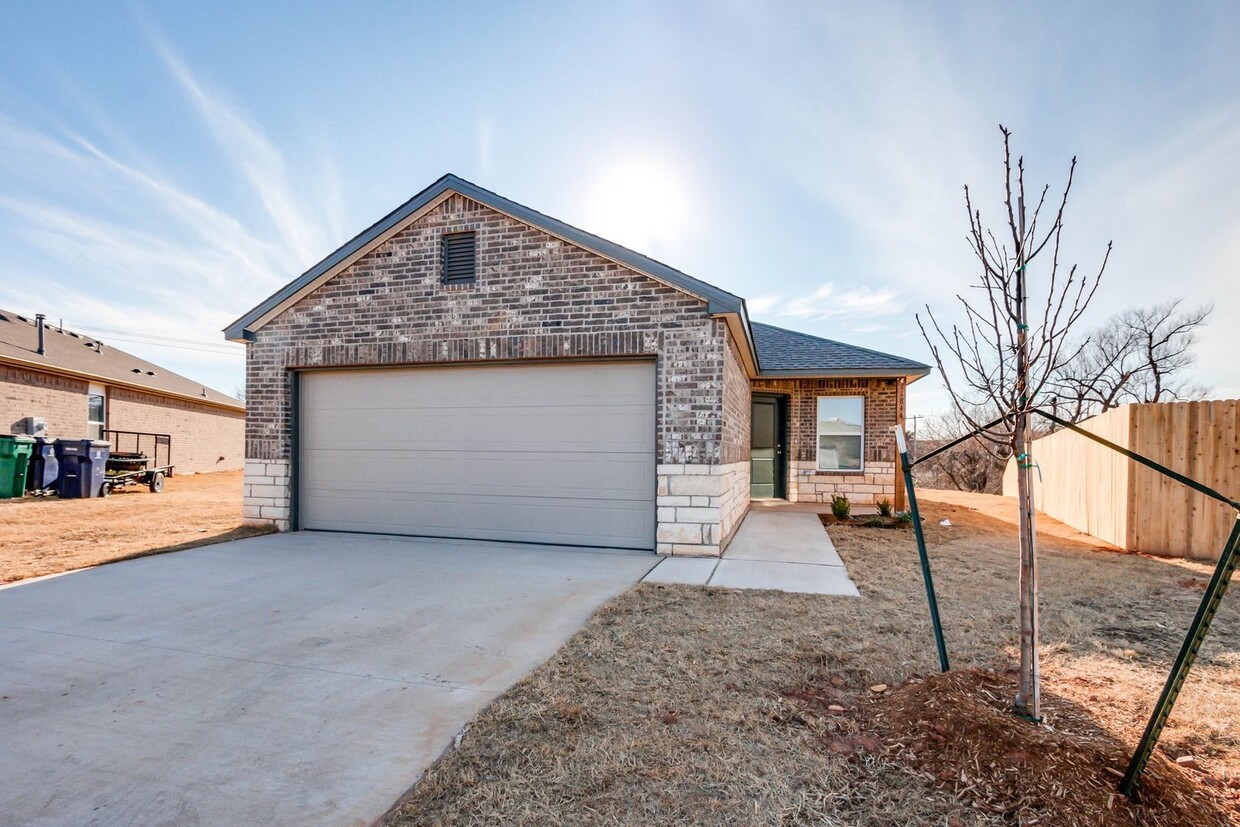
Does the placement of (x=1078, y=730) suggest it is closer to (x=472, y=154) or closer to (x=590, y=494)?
(x=590, y=494)

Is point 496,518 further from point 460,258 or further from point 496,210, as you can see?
point 496,210

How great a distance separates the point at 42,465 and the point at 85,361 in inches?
241

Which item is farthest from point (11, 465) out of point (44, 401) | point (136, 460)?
point (44, 401)

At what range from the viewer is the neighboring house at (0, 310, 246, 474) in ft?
48.2

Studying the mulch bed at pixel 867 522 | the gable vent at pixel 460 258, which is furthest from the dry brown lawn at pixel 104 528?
the mulch bed at pixel 867 522

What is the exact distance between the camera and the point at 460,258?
7.43 m

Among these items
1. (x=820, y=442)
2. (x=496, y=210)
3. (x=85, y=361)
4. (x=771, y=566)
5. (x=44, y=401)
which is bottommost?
(x=771, y=566)

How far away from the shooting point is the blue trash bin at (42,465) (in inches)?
496

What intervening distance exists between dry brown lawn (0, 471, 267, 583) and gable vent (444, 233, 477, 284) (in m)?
4.67

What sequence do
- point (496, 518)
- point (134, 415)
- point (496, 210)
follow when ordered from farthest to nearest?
1. point (134, 415)
2. point (496, 518)
3. point (496, 210)

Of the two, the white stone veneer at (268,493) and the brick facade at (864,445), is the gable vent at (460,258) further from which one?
the brick facade at (864,445)

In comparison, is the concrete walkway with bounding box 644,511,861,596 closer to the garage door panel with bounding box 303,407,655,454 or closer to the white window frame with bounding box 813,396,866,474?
the garage door panel with bounding box 303,407,655,454

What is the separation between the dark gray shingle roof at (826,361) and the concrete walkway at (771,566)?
4095 mm

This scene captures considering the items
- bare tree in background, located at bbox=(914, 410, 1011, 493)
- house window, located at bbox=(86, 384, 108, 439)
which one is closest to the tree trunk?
bare tree in background, located at bbox=(914, 410, 1011, 493)
